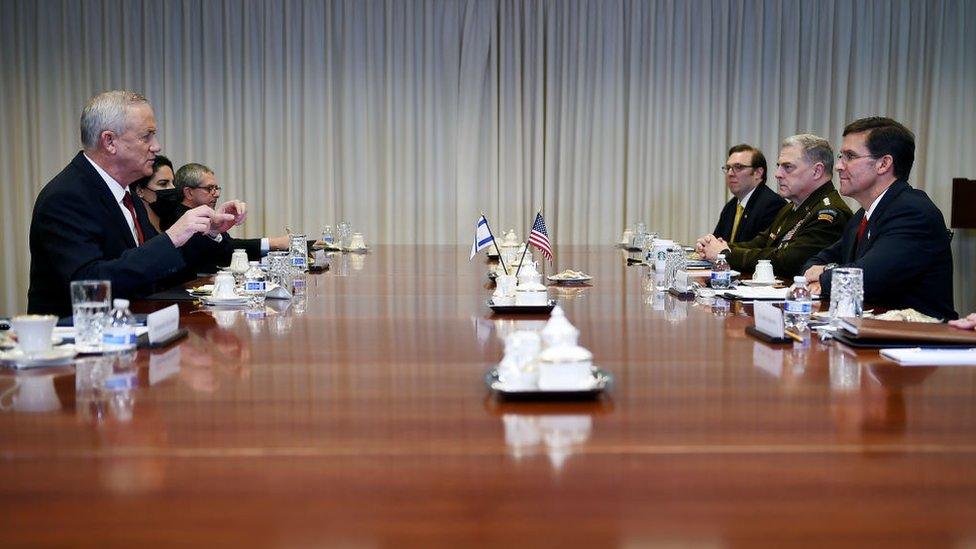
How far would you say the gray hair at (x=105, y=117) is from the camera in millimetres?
3752

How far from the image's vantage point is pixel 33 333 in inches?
85.0

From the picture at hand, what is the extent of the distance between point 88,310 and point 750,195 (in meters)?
4.87

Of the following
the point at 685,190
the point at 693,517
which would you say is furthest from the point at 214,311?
the point at 685,190

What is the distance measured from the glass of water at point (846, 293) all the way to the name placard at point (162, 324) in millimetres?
1620

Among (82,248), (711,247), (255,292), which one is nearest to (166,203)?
(82,248)

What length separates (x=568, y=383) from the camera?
5.82ft

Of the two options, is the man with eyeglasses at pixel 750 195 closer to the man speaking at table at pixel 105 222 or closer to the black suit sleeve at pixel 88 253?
the man speaking at table at pixel 105 222

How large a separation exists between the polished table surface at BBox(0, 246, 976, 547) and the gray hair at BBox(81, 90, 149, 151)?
5.39 feet

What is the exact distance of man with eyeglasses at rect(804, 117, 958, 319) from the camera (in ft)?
11.9

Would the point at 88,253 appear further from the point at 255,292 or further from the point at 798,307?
the point at 798,307

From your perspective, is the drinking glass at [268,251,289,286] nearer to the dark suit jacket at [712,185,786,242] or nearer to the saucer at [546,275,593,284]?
the saucer at [546,275,593,284]

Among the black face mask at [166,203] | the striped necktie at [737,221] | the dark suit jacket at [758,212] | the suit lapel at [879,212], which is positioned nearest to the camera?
the suit lapel at [879,212]

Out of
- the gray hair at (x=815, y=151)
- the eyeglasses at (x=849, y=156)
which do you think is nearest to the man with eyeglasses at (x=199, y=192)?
the gray hair at (x=815, y=151)

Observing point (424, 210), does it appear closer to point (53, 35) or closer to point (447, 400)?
point (53, 35)
